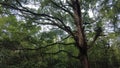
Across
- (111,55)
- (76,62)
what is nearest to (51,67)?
(76,62)

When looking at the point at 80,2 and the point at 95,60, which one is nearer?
the point at 80,2

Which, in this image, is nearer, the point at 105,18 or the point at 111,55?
the point at 105,18

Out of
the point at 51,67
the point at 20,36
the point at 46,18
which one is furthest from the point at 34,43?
the point at 51,67

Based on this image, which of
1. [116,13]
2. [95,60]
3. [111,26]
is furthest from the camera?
[95,60]

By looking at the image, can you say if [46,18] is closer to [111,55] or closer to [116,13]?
[116,13]

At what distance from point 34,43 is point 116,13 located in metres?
1.73

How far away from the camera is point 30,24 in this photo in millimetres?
4414

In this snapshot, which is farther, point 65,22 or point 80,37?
point 65,22

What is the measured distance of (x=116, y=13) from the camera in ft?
12.9

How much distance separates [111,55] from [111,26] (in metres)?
7.03

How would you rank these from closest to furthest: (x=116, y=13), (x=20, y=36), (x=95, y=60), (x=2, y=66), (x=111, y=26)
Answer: (x=116, y=13), (x=111, y=26), (x=20, y=36), (x=2, y=66), (x=95, y=60)

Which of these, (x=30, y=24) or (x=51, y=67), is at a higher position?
(x=30, y=24)

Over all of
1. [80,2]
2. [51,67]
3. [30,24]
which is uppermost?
[80,2]

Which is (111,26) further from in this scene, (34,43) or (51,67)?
(51,67)
